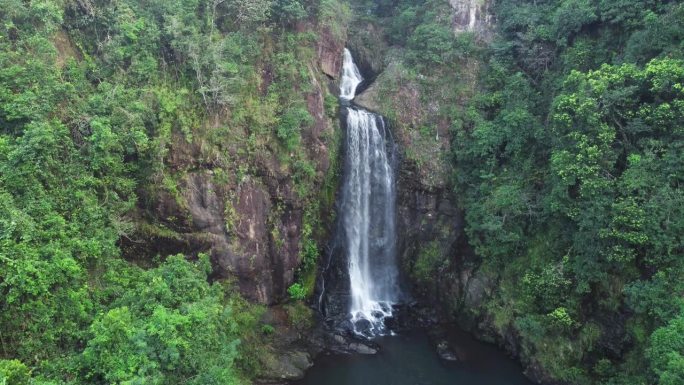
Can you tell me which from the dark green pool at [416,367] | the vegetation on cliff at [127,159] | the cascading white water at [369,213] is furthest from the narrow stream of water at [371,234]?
the vegetation on cliff at [127,159]

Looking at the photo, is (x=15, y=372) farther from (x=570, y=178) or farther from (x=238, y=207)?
(x=570, y=178)

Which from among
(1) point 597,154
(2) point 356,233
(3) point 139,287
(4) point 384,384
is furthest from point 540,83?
(3) point 139,287

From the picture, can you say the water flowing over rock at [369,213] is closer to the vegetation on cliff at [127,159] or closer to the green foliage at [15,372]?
the vegetation on cliff at [127,159]

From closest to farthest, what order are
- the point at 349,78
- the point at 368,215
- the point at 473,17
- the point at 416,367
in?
the point at 416,367 → the point at 368,215 → the point at 473,17 → the point at 349,78

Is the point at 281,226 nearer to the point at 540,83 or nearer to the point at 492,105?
the point at 492,105

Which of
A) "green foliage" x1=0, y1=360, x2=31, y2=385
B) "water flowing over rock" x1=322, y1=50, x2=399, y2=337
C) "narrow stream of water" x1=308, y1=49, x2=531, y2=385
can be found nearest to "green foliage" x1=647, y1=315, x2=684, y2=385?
"narrow stream of water" x1=308, y1=49, x2=531, y2=385

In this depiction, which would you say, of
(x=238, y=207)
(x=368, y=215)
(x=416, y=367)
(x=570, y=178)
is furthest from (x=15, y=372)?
(x=570, y=178)
